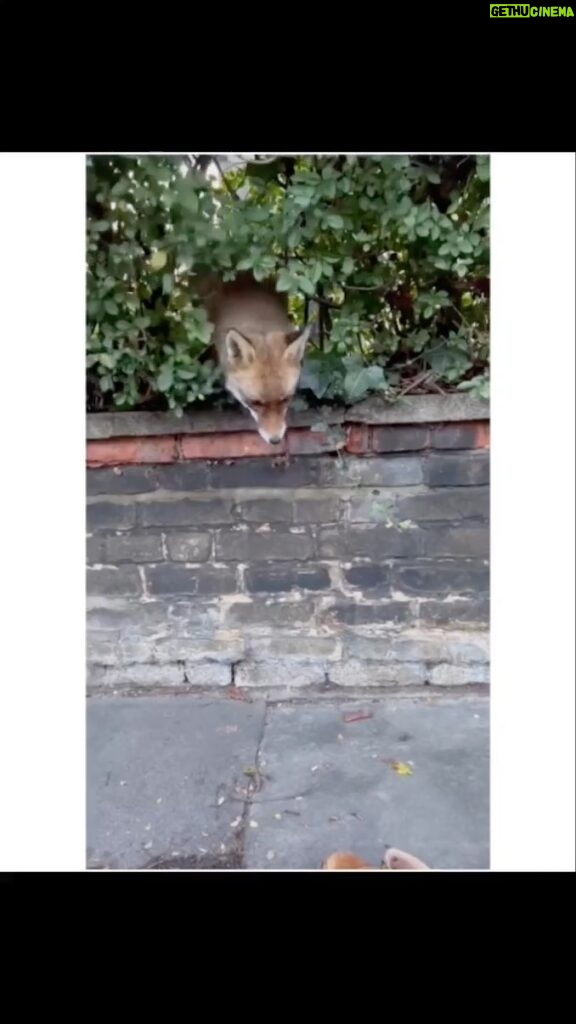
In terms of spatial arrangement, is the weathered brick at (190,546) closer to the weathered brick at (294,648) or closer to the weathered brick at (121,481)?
the weathered brick at (121,481)

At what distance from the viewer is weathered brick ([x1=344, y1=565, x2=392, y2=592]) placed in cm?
204

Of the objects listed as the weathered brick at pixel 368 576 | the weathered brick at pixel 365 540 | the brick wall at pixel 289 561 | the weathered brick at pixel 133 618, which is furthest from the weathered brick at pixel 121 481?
the weathered brick at pixel 368 576

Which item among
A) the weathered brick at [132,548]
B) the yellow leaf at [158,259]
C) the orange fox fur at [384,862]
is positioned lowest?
the orange fox fur at [384,862]

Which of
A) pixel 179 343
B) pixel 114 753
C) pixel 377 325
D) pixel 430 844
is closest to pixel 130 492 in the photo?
pixel 179 343

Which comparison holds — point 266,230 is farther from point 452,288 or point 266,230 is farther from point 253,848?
point 253,848

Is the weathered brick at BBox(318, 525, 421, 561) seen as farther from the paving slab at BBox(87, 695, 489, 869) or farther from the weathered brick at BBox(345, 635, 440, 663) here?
the paving slab at BBox(87, 695, 489, 869)

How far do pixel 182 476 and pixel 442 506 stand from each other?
32.6 inches

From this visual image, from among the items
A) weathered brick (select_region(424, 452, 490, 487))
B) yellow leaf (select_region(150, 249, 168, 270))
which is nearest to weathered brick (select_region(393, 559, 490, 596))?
weathered brick (select_region(424, 452, 490, 487))

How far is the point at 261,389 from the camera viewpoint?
1.83 meters

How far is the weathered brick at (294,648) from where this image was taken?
206 centimetres

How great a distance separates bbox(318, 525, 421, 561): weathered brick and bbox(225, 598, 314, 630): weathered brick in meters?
0.21

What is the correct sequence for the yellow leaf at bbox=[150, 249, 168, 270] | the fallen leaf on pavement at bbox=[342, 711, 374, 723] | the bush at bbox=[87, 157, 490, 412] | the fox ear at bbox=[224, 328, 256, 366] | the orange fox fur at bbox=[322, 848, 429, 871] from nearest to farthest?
the orange fox fur at bbox=[322, 848, 429, 871] < the bush at bbox=[87, 157, 490, 412] < the yellow leaf at bbox=[150, 249, 168, 270] < the fox ear at bbox=[224, 328, 256, 366] < the fallen leaf on pavement at bbox=[342, 711, 374, 723]

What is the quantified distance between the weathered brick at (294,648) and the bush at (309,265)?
77 cm

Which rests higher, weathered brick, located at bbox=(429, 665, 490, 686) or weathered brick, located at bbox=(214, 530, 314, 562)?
weathered brick, located at bbox=(214, 530, 314, 562)
